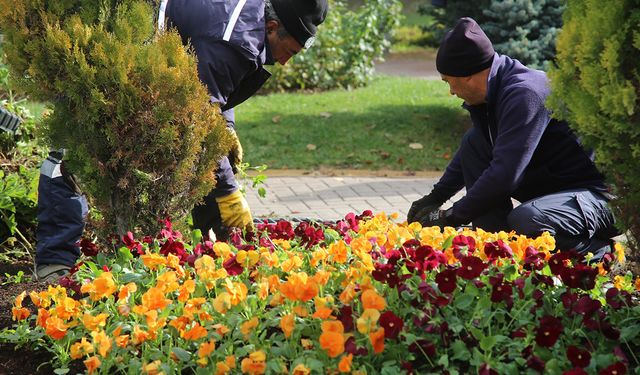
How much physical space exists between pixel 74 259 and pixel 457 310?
211 centimetres

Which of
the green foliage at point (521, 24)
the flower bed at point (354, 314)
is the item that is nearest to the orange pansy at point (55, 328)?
the flower bed at point (354, 314)

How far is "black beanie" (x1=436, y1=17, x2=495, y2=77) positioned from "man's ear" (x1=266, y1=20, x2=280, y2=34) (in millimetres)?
797

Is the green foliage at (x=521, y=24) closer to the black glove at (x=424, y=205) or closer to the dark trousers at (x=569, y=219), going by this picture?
the black glove at (x=424, y=205)

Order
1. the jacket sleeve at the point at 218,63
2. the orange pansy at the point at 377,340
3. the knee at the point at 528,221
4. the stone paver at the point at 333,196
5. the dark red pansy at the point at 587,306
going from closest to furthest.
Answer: the orange pansy at the point at 377,340, the dark red pansy at the point at 587,306, the jacket sleeve at the point at 218,63, the knee at the point at 528,221, the stone paver at the point at 333,196

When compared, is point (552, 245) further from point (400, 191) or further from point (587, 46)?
point (400, 191)

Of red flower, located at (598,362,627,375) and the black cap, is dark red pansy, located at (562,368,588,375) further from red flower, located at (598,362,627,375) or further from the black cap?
the black cap

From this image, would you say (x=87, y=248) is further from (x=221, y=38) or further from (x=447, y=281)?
(x=447, y=281)

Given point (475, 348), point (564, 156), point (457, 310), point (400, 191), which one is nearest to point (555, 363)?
point (475, 348)

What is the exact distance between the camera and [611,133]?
2.80 meters

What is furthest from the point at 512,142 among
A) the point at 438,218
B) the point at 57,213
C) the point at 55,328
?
the point at 55,328

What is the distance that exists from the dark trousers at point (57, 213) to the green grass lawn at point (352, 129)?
13.4 feet

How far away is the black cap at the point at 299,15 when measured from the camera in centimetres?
415

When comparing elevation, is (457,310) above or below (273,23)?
below

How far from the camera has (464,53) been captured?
4.27 m
